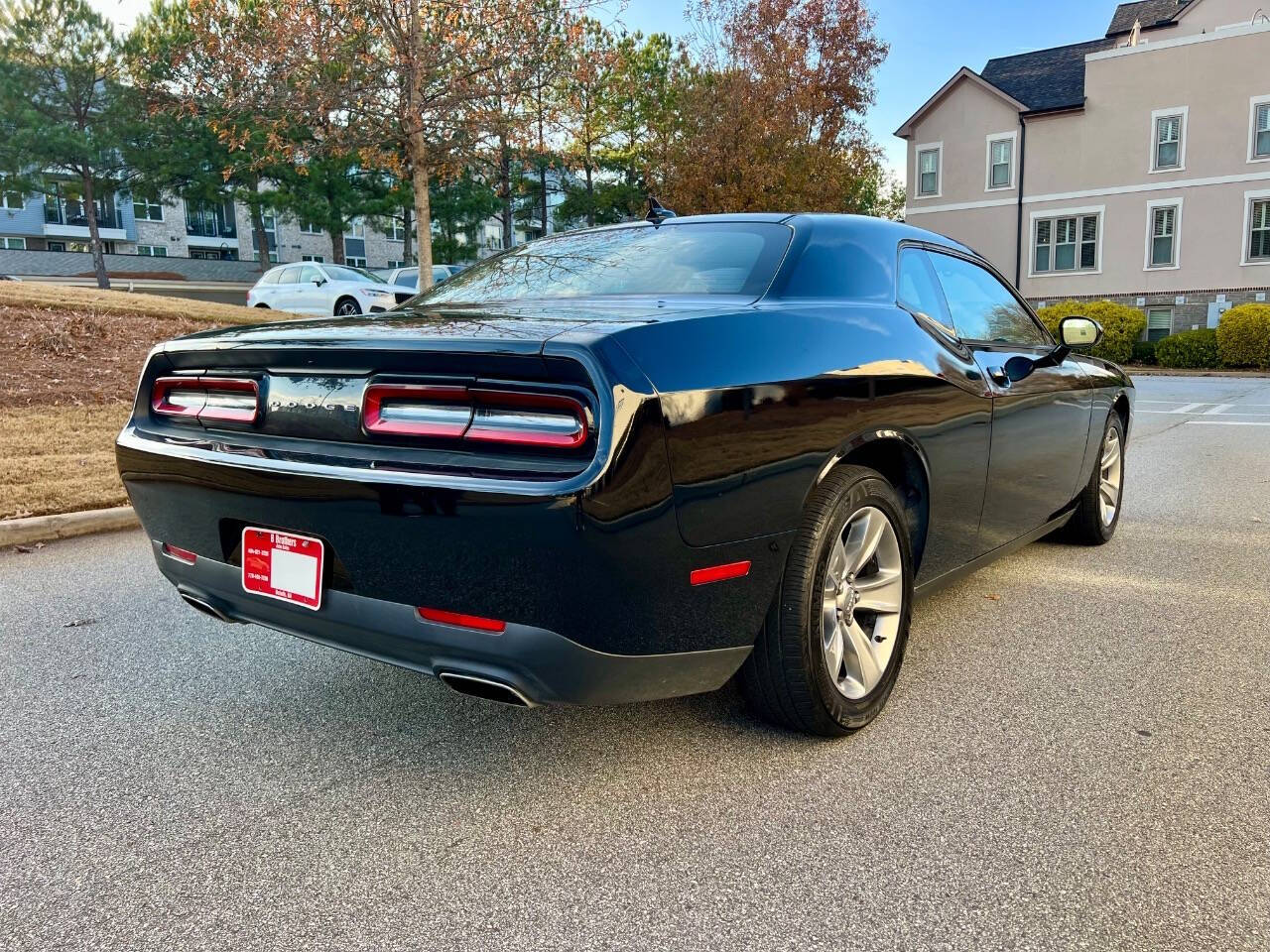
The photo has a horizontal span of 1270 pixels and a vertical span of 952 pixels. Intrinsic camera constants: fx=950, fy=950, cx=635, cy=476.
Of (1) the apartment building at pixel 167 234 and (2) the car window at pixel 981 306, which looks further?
(1) the apartment building at pixel 167 234

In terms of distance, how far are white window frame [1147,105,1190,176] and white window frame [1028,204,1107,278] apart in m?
1.67

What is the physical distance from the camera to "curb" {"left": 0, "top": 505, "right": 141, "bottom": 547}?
16.9ft

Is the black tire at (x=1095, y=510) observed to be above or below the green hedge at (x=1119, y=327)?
below

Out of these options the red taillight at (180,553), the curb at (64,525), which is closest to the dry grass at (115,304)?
the curb at (64,525)

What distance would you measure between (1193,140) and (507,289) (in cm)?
3063

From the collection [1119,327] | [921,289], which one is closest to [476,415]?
[921,289]

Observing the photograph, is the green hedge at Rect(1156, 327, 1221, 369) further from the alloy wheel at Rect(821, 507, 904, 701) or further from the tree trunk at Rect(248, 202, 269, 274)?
the tree trunk at Rect(248, 202, 269, 274)

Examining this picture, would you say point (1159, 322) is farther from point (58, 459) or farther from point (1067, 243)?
point (58, 459)

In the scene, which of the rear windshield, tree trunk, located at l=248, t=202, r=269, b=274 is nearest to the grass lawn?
the rear windshield

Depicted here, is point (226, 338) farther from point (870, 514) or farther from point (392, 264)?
point (392, 264)

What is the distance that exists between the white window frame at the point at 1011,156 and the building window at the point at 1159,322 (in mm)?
5900

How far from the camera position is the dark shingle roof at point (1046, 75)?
29734mm

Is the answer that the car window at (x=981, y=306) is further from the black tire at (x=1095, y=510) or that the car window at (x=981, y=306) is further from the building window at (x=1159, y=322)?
the building window at (x=1159, y=322)

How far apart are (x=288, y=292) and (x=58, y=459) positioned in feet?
43.8
